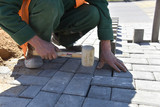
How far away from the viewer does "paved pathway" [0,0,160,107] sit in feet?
5.28

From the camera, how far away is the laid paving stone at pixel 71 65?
2295 mm

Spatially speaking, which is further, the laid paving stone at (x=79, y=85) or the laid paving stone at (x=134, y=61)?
the laid paving stone at (x=134, y=61)

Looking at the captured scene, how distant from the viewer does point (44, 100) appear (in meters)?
1.63

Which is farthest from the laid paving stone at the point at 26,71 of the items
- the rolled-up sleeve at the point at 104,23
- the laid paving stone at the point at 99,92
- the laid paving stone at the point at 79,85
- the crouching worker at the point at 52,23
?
the rolled-up sleeve at the point at 104,23

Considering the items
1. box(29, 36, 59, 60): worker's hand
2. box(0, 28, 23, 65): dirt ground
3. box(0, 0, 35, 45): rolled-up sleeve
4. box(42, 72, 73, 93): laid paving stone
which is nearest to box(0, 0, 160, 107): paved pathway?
box(42, 72, 73, 93): laid paving stone

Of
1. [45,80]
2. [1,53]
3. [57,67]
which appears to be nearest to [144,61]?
[57,67]

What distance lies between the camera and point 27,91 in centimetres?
179

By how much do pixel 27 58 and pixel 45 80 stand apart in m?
0.50

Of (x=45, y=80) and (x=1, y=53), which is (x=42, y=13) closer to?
(x=45, y=80)

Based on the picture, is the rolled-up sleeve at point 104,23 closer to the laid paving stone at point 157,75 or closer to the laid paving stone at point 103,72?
the laid paving stone at point 103,72

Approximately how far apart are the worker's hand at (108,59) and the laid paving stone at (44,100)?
80cm

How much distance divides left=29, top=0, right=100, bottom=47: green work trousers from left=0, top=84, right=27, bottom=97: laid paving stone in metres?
0.65

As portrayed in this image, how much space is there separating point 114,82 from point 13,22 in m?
1.22

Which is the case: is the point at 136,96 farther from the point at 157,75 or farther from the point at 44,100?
the point at 44,100
